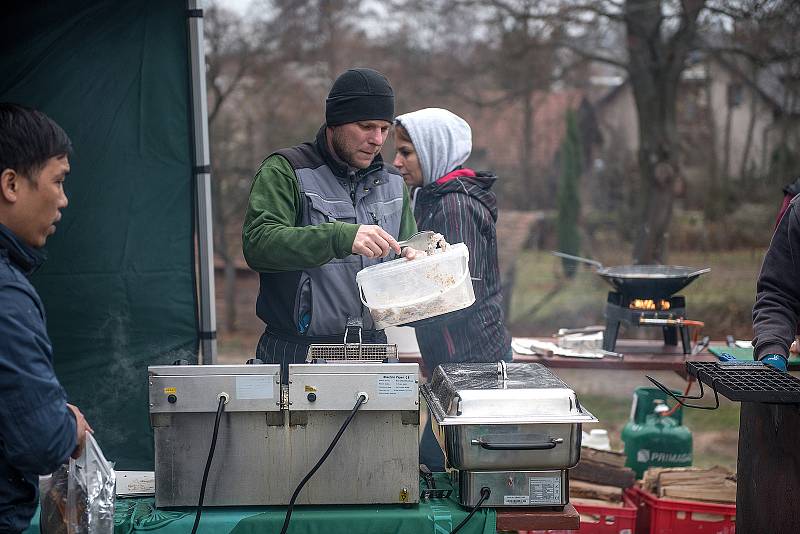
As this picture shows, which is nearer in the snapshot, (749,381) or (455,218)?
(749,381)

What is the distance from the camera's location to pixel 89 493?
7.13 ft

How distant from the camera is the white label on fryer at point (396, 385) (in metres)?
2.33

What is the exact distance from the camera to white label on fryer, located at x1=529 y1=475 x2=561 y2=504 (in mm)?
2430

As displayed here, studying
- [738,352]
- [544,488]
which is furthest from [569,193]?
[544,488]

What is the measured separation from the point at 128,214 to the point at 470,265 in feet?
4.92

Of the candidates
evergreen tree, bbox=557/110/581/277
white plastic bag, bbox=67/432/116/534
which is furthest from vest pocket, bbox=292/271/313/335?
evergreen tree, bbox=557/110/581/277

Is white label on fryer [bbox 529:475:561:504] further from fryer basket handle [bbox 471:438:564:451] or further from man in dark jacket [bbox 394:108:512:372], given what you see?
man in dark jacket [bbox 394:108:512:372]

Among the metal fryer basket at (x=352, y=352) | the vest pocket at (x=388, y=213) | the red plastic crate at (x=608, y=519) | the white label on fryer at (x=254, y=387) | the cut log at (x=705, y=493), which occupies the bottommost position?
the red plastic crate at (x=608, y=519)

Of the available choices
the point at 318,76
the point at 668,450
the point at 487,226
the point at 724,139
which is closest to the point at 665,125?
the point at 724,139

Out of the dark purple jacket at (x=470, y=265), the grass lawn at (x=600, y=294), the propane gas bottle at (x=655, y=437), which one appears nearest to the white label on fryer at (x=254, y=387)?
the dark purple jacket at (x=470, y=265)

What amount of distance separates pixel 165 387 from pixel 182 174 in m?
1.62

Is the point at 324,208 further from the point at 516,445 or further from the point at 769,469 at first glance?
the point at 769,469

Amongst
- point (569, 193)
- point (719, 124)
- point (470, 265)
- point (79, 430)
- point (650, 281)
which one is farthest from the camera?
point (569, 193)

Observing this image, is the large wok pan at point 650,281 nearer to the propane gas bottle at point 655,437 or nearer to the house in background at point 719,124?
the propane gas bottle at point 655,437
